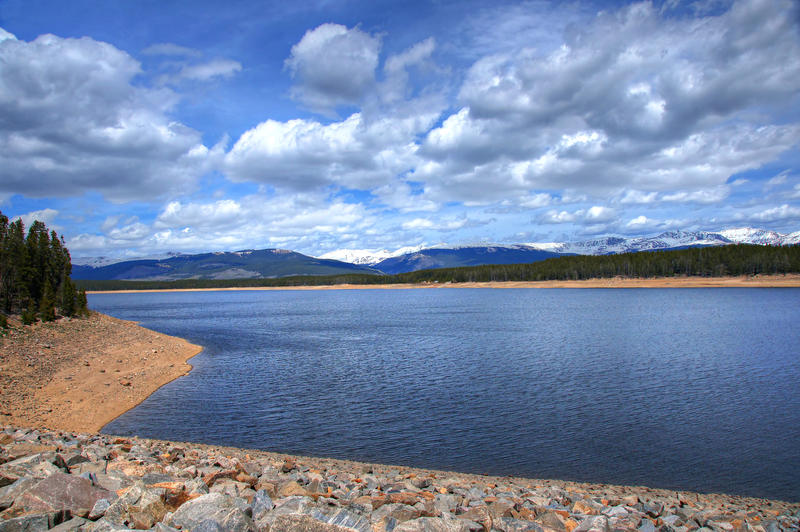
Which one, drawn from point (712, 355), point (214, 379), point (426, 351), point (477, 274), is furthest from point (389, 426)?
point (477, 274)

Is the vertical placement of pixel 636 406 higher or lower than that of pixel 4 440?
lower

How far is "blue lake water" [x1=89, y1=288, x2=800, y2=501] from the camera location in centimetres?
1370

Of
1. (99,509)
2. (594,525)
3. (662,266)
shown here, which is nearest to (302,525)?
(99,509)

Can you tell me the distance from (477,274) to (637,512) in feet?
515

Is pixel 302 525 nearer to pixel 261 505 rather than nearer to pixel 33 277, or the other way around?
pixel 261 505

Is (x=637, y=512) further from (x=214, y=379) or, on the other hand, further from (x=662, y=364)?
(x=214, y=379)

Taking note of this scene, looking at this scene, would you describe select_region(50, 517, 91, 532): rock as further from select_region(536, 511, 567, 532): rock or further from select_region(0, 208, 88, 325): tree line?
select_region(0, 208, 88, 325): tree line

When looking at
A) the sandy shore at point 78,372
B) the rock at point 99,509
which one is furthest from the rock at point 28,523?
the sandy shore at point 78,372

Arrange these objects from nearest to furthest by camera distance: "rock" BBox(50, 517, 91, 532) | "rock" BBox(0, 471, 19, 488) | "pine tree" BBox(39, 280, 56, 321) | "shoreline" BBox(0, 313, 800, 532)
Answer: "rock" BBox(50, 517, 91, 532) → "rock" BBox(0, 471, 19, 488) → "shoreline" BBox(0, 313, 800, 532) → "pine tree" BBox(39, 280, 56, 321)

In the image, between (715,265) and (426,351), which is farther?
(715,265)

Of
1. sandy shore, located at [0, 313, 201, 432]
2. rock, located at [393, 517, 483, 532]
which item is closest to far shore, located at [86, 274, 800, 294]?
sandy shore, located at [0, 313, 201, 432]

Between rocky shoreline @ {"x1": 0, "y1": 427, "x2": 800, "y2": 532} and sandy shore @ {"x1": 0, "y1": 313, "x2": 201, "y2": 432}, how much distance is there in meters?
6.98

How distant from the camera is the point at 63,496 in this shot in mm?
7090

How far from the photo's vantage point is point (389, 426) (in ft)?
56.6
